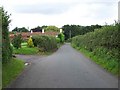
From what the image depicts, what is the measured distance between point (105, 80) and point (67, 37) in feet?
438

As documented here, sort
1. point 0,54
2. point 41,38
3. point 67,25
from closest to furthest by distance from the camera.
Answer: point 0,54 < point 41,38 < point 67,25

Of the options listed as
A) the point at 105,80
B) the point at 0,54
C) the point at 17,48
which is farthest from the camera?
the point at 17,48

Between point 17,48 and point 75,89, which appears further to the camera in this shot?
point 17,48

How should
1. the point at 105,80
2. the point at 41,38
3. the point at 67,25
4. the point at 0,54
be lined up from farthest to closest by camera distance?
the point at 67,25 → the point at 41,38 → the point at 0,54 → the point at 105,80

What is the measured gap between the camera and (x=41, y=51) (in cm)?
4069

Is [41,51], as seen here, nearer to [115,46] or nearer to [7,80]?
[115,46]

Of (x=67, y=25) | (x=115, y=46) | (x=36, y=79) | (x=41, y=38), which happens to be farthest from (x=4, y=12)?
(x=67, y=25)

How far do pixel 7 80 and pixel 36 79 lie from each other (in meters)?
1.44

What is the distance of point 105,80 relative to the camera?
44.2 feet

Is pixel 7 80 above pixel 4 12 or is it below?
below

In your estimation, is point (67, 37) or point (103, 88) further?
point (67, 37)

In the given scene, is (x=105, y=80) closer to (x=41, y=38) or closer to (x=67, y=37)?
(x=41, y=38)

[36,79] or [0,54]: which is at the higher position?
[0,54]

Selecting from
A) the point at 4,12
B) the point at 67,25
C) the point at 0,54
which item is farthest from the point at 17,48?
the point at 67,25
